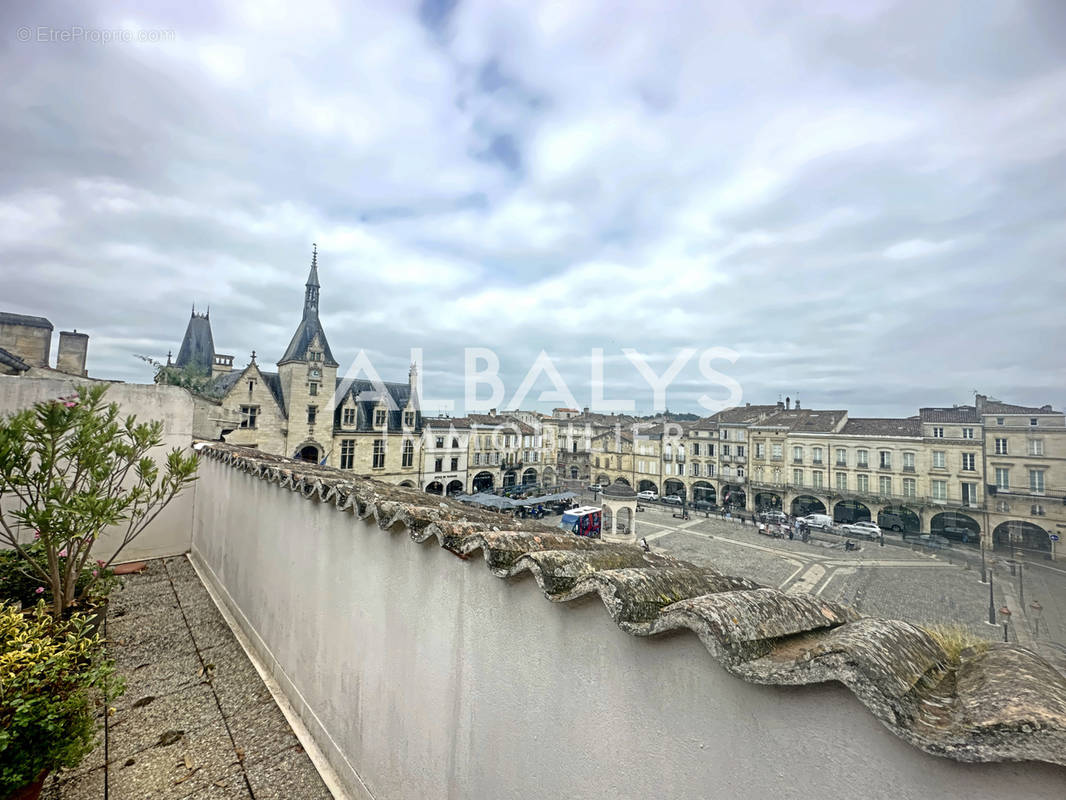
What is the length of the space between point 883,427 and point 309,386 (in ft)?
119

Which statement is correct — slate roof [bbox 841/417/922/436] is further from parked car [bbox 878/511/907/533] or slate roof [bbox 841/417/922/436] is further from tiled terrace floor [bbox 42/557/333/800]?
tiled terrace floor [bbox 42/557/333/800]

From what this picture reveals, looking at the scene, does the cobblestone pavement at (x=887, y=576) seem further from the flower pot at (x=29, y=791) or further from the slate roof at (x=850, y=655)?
the flower pot at (x=29, y=791)

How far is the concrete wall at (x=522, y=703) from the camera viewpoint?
3.11ft

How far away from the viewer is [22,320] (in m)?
12.8

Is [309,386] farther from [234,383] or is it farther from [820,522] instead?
[820,522]

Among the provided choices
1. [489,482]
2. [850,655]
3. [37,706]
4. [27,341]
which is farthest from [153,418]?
[489,482]

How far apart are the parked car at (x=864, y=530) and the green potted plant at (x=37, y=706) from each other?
3252 cm

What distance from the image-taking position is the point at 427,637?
212cm

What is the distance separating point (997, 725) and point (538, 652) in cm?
122

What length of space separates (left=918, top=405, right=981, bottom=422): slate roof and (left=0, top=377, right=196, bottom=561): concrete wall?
1410 inches

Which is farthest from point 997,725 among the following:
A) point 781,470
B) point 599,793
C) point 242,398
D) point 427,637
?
point 781,470

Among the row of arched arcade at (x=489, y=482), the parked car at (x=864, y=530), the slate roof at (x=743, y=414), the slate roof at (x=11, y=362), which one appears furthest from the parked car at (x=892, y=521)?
the slate roof at (x=11, y=362)

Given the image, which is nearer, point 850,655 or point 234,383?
point 850,655

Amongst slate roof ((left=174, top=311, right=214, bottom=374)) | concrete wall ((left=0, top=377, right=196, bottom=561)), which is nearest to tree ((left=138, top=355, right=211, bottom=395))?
slate roof ((left=174, top=311, right=214, bottom=374))
